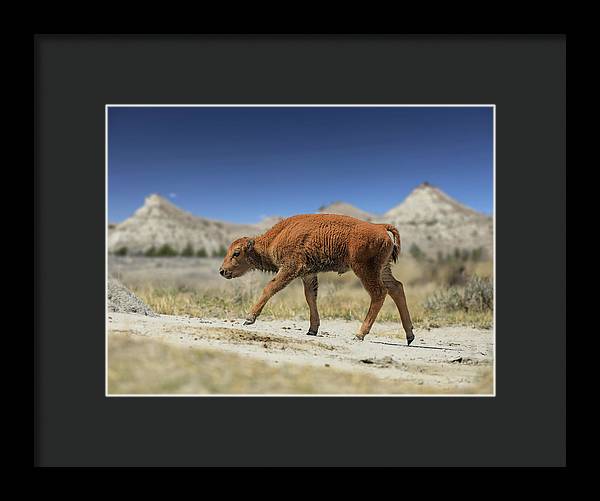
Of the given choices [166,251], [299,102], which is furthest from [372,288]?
[166,251]

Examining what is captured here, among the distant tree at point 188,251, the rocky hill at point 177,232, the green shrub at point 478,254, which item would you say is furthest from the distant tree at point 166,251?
the green shrub at point 478,254

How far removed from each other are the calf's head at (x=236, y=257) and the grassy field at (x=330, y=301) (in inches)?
40.7

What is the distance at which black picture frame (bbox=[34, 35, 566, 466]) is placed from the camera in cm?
790

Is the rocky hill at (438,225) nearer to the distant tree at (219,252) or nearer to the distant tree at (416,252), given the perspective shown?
the distant tree at (416,252)

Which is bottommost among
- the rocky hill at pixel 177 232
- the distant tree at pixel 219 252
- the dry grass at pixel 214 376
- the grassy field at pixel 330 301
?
the dry grass at pixel 214 376

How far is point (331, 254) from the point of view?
9.63m

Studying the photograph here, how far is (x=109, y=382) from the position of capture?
26.3 ft

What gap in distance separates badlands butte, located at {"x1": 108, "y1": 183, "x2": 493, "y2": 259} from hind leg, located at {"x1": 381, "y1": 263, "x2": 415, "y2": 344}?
10720mm

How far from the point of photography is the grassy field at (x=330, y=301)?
11328 mm

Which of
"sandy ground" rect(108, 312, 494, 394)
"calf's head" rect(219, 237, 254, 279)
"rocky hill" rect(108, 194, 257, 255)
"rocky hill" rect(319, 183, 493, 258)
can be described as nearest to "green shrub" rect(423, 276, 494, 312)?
"sandy ground" rect(108, 312, 494, 394)

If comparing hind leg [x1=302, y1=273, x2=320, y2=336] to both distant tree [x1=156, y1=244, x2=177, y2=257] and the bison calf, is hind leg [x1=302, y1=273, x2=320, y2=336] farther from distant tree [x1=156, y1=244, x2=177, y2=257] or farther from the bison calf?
distant tree [x1=156, y1=244, x2=177, y2=257]
